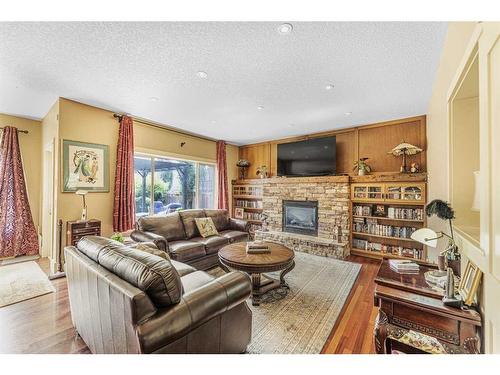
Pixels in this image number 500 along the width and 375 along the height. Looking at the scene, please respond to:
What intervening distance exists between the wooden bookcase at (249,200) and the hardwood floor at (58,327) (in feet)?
11.1

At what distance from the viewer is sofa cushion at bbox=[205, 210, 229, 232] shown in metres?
4.22

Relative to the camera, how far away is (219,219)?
429cm

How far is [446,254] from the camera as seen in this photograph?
1.36 m

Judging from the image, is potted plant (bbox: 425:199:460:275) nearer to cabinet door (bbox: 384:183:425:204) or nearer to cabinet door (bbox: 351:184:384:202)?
cabinet door (bbox: 384:183:425:204)

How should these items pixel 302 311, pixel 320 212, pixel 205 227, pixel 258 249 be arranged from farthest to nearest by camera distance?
pixel 320 212 → pixel 205 227 → pixel 258 249 → pixel 302 311

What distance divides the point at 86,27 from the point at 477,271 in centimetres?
305

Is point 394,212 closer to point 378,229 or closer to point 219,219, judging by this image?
point 378,229

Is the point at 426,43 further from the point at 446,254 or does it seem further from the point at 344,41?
the point at 446,254

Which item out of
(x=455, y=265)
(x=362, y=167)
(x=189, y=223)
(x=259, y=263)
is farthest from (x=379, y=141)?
(x=189, y=223)

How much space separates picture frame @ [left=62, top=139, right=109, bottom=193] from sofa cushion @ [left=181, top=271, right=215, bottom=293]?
8.15 ft

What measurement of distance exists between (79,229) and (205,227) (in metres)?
1.81

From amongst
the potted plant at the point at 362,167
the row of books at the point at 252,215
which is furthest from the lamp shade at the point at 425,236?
the row of books at the point at 252,215
